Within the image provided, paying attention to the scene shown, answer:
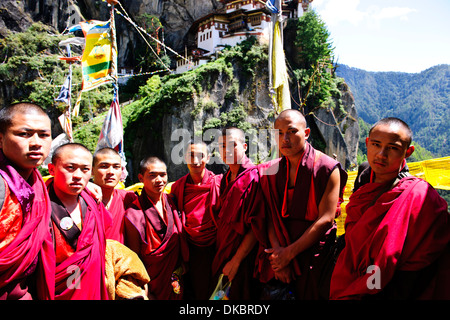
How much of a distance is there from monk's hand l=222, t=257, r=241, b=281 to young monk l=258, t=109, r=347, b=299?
0.89ft

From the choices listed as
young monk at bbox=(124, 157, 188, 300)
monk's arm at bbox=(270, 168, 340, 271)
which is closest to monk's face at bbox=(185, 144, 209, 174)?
Result: young monk at bbox=(124, 157, 188, 300)

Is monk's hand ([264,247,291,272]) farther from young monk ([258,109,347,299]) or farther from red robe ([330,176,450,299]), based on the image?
red robe ([330,176,450,299])

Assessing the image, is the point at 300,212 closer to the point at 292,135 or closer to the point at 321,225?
the point at 321,225

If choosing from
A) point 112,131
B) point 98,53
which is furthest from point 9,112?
point 98,53

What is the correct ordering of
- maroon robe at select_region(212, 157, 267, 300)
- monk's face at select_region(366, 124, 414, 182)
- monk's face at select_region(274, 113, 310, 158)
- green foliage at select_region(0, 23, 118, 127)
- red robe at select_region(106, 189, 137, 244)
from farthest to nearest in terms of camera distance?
green foliage at select_region(0, 23, 118, 127)
red robe at select_region(106, 189, 137, 244)
maroon robe at select_region(212, 157, 267, 300)
monk's face at select_region(274, 113, 310, 158)
monk's face at select_region(366, 124, 414, 182)

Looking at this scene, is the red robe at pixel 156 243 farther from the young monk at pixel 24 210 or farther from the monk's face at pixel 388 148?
the monk's face at pixel 388 148

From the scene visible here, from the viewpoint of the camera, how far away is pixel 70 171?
2.25 m

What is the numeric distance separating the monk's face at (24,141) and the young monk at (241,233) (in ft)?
5.55

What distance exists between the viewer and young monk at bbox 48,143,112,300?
2059 millimetres

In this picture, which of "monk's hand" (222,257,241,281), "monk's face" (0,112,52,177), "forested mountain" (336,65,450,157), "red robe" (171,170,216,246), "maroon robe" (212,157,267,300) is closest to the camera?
"monk's face" (0,112,52,177)

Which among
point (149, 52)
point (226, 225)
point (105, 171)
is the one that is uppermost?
point (149, 52)

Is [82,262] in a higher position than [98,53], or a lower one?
lower

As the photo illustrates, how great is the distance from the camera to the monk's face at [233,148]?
3.08 metres

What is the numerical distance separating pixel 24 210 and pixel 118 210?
1.37 metres
